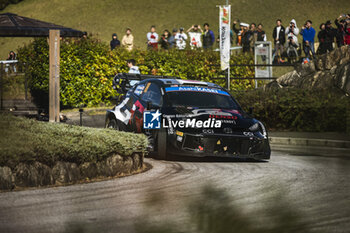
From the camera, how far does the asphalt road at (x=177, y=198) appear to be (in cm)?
684

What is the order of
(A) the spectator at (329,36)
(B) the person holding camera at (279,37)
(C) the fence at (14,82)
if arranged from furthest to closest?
(B) the person holding camera at (279,37) < (A) the spectator at (329,36) < (C) the fence at (14,82)

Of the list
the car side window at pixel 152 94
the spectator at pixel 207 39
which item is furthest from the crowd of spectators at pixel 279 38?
the car side window at pixel 152 94

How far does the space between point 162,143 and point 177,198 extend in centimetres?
395

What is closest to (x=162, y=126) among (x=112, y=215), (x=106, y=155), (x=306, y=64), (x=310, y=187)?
(x=106, y=155)

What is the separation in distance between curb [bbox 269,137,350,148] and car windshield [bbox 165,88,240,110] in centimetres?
366

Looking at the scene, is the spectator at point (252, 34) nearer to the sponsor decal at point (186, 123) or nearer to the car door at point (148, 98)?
the car door at point (148, 98)

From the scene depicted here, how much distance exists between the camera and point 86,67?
24859mm

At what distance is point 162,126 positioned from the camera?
12.2 m

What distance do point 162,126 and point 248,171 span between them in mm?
2105

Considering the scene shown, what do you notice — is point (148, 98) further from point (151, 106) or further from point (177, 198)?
point (177, 198)

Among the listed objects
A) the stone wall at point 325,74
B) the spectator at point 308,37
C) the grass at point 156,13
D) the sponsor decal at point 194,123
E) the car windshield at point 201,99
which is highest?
the grass at point 156,13

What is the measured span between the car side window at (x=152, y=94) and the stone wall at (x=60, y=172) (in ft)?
8.69

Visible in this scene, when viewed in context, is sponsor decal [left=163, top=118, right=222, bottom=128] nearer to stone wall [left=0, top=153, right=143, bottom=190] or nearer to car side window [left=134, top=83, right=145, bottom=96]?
stone wall [left=0, top=153, right=143, bottom=190]

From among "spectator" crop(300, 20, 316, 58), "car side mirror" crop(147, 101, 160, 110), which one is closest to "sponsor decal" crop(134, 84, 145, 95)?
"car side mirror" crop(147, 101, 160, 110)
